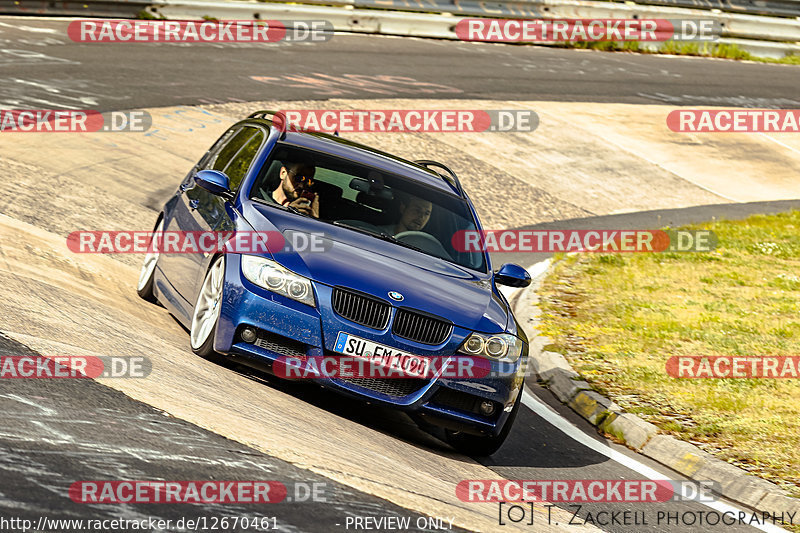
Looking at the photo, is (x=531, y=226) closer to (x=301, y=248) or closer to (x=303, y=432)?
(x=301, y=248)

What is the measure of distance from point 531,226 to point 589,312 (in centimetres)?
401

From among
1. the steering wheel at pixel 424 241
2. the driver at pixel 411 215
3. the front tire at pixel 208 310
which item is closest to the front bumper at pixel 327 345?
the front tire at pixel 208 310

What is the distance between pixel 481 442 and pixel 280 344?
5.06ft

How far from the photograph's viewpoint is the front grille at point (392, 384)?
6.78 meters

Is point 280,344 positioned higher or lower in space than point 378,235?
lower

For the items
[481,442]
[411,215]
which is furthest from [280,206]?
[481,442]

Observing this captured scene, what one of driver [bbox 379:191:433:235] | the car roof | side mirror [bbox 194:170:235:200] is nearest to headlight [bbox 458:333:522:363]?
driver [bbox 379:191:433:235]

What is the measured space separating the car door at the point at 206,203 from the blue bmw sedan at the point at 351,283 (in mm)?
19

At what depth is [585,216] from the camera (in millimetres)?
16688

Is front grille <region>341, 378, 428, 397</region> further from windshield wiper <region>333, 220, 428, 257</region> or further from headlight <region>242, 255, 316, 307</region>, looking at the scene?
windshield wiper <region>333, 220, 428, 257</region>

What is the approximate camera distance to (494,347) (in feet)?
23.3

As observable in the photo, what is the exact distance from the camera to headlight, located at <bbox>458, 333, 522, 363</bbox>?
6.99 metres

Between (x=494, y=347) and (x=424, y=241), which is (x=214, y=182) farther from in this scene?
(x=494, y=347)

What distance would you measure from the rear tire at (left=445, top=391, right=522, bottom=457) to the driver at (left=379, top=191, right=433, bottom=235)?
1.63 meters
